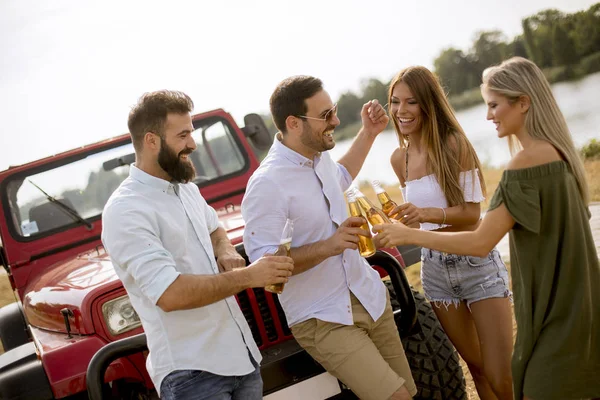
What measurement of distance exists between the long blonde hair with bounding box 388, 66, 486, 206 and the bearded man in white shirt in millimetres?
1108

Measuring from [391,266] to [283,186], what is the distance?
81 cm

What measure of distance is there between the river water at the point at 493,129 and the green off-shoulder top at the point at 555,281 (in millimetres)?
9225

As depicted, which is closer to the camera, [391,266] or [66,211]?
[391,266]

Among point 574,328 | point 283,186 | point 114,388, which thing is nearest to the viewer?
point 574,328

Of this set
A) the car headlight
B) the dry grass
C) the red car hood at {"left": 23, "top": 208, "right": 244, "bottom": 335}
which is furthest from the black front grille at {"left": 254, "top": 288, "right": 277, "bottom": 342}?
the dry grass

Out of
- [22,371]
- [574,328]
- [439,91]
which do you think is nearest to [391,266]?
[439,91]

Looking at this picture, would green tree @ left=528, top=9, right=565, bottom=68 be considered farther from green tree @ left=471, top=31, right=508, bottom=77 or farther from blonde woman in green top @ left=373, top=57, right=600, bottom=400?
blonde woman in green top @ left=373, top=57, right=600, bottom=400

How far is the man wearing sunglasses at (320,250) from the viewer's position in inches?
105

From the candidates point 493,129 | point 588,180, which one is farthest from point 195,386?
point 493,129

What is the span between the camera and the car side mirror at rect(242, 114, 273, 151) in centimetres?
482

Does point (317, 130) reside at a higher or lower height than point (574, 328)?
higher

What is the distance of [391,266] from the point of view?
128 inches

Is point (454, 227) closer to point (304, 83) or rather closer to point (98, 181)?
point (304, 83)

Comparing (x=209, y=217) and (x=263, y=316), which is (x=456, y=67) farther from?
(x=209, y=217)
